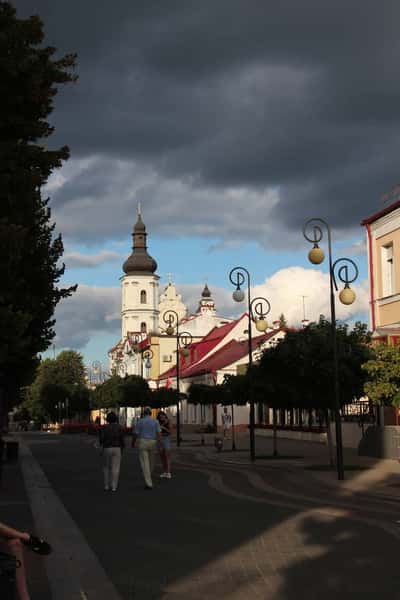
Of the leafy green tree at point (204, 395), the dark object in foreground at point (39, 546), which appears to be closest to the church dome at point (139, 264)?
the leafy green tree at point (204, 395)

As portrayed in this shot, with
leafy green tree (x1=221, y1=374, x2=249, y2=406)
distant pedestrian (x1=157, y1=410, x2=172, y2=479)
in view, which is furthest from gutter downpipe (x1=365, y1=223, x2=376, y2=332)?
distant pedestrian (x1=157, y1=410, x2=172, y2=479)

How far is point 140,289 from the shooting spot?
5359 inches

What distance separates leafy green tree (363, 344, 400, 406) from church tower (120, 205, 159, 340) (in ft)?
377

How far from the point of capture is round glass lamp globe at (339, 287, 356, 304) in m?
22.0

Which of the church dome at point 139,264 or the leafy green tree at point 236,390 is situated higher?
the church dome at point 139,264

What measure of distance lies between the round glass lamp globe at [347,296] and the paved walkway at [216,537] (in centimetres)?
423

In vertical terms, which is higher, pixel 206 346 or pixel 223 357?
pixel 206 346

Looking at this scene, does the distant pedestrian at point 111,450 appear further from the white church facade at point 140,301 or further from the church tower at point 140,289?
the church tower at point 140,289

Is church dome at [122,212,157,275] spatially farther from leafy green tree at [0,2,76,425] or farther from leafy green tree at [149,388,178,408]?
leafy green tree at [0,2,76,425]

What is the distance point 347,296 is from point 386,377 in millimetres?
2340

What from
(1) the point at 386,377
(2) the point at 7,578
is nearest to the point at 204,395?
(1) the point at 386,377

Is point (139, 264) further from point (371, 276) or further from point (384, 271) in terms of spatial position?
point (384, 271)

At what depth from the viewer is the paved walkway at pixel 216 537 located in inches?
321

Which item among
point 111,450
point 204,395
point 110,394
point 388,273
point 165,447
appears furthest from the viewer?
point 110,394
